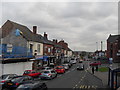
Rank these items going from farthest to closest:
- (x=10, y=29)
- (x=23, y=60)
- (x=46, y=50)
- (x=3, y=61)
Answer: (x=46, y=50)
(x=10, y=29)
(x=23, y=60)
(x=3, y=61)

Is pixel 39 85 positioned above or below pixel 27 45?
below

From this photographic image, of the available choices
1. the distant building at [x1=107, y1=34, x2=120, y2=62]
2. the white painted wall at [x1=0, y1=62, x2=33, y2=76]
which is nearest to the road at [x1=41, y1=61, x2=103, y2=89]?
the white painted wall at [x1=0, y1=62, x2=33, y2=76]

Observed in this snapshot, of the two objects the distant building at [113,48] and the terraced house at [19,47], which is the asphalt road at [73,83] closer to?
the terraced house at [19,47]

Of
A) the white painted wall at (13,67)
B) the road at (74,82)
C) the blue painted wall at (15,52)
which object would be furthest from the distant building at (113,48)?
the road at (74,82)

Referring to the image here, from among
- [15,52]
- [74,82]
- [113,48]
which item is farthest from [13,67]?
[113,48]

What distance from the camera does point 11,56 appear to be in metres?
26.0

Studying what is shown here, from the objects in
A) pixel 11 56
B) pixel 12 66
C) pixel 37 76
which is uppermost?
pixel 11 56

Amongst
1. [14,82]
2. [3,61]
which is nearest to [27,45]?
[3,61]

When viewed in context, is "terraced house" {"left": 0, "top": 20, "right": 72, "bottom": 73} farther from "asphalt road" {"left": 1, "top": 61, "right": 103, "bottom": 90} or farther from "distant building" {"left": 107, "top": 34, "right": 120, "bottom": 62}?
"distant building" {"left": 107, "top": 34, "right": 120, "bottom": 62}

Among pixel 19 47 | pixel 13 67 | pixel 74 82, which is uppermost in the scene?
pixel 19 47

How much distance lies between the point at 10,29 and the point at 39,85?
28.8 m

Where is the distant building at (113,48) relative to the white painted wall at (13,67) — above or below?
above

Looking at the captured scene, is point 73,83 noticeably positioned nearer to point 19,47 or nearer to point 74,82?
point 74,82

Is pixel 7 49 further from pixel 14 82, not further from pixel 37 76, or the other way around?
pixel 14 82
